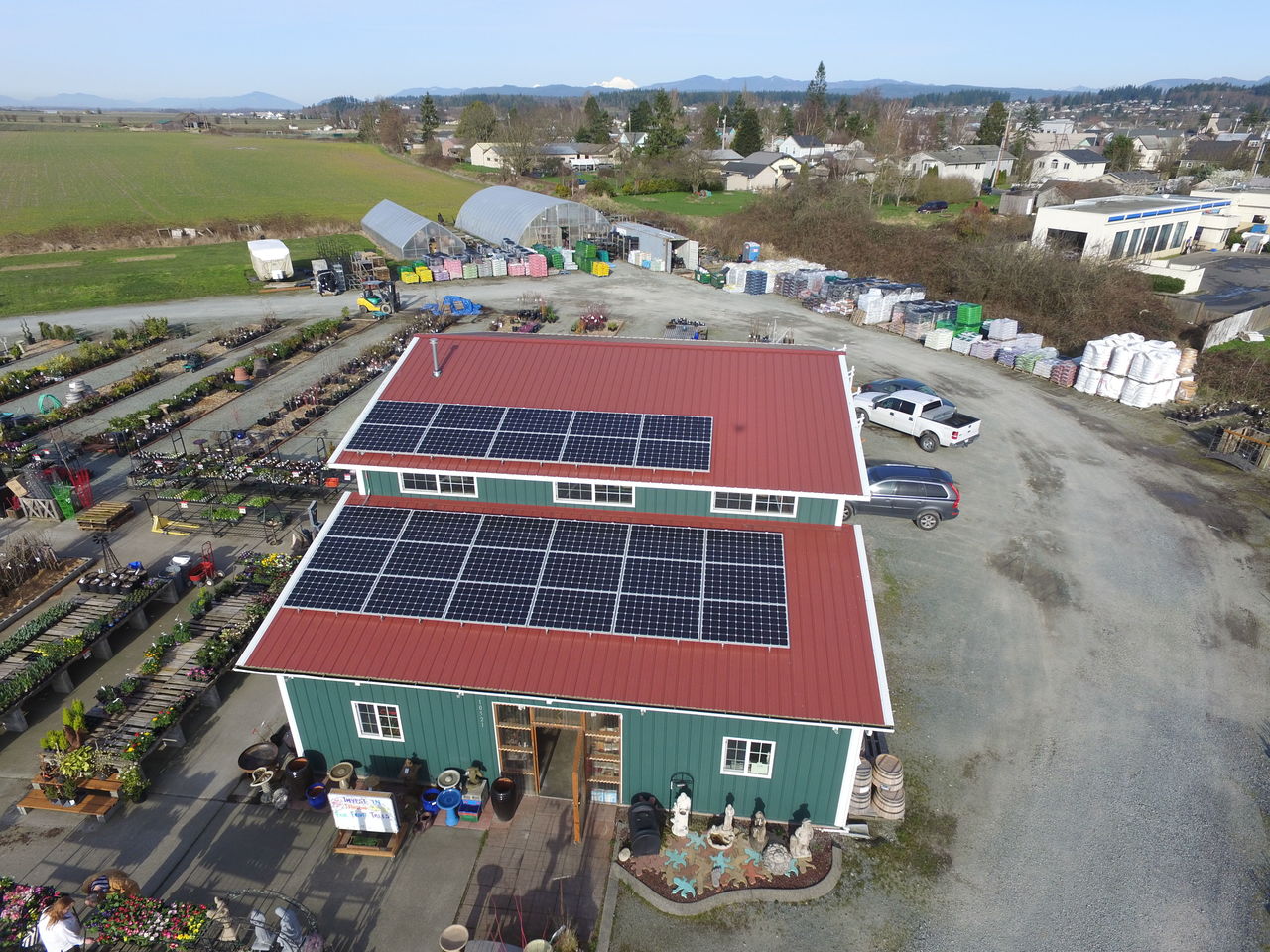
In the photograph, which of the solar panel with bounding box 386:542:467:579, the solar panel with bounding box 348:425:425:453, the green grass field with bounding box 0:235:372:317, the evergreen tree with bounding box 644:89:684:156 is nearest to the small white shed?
the green grass field with bounding box 0:235:372:317

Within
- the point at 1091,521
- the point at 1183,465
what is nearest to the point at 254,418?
the point at 1091,521

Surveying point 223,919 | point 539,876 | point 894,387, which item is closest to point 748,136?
point 894,387

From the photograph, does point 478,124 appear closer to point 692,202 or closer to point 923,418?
point 692,202

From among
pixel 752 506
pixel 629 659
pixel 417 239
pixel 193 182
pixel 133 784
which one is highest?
pixel 193 182

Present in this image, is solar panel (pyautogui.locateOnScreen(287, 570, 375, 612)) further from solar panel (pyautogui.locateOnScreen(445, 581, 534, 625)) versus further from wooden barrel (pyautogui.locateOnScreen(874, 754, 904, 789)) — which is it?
wooden barrel (pyautogui.locateOnScreen(874, 754, 904, 789))

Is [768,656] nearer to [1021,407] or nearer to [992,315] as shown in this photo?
[1021,407]
